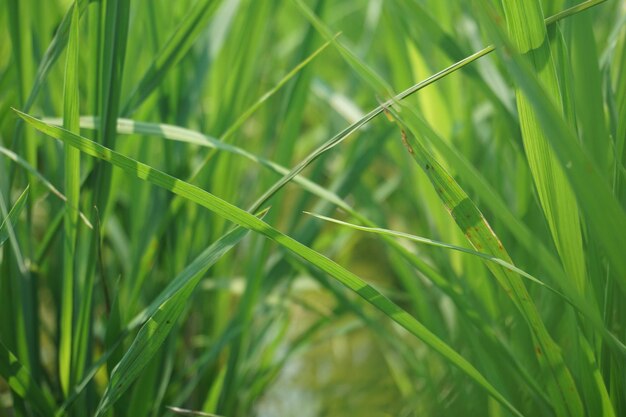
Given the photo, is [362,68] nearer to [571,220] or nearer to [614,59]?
[571,220]

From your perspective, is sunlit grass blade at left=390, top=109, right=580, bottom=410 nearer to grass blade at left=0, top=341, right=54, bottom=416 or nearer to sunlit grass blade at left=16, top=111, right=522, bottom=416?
sunlit grass blade at left=16, top=111, right=522, bottom=416

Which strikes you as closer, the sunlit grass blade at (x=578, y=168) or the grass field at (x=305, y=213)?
the sunlit grass blade at (x=578, y=168)

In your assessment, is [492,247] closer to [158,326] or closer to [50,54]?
[158,326]

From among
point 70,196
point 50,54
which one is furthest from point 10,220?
point 50,54

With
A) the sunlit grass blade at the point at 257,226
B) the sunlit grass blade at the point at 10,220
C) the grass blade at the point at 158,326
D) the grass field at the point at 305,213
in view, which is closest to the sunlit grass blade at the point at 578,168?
the grass field at the point at 305,213

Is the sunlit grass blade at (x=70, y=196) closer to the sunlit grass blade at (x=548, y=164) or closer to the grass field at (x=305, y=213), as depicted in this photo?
the grass field at (x=305, y=213)

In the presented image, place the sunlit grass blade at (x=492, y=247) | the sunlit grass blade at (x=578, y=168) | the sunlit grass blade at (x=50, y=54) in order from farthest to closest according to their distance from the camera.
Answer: the sunlit grass blade at (x=50, y=54) < the sunlit grass blade at (x=492, y=247) < the sunlit grass blade at (x=578, y=168)

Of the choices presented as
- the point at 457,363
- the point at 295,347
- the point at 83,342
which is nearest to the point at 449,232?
the point at 295,347

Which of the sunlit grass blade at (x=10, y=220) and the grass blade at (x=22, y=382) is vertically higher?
the sunlit grass blade at (x=10, y=220)
